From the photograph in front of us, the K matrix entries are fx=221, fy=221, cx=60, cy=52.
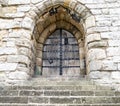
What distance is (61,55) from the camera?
546 cm

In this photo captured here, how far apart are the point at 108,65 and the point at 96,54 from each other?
34 cm

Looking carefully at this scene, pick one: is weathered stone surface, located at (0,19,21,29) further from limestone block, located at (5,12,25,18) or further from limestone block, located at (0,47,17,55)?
limestone block, located at (0,47,17,55)

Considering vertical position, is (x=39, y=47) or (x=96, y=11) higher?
(x=96, y=11)

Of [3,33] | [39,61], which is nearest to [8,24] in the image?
[3,33]

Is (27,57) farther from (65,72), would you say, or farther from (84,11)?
(84,11)

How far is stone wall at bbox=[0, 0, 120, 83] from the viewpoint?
4438 millimetres

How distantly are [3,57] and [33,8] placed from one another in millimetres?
1390

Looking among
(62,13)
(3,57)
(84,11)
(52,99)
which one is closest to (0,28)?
(3,57)

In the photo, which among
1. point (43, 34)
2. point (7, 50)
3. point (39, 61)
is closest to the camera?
point (7, 50)

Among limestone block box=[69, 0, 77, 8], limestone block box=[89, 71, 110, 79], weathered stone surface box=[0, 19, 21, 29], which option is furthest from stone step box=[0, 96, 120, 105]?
limestone block box=[69, 0, 77, 8]

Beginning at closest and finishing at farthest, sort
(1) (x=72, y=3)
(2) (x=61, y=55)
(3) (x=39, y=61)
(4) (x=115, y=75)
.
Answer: (4) (x=115, y=75), (1) (x=72, y=3), (3) (x=39, y=61), (2) (x=61, y=55)

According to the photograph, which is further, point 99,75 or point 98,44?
point 98,44

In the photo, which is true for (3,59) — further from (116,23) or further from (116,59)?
(116,23)

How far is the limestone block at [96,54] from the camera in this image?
14.7 feet
